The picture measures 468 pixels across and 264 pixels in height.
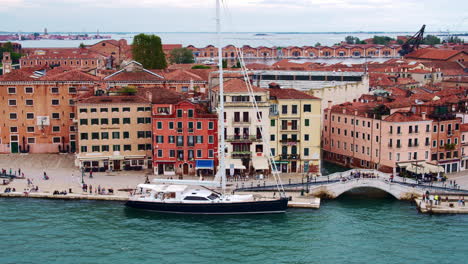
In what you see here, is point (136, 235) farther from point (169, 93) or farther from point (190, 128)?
point (169, 93)

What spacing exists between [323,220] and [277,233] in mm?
3770

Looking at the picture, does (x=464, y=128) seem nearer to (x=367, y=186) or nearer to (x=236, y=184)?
(x=367, y=186)

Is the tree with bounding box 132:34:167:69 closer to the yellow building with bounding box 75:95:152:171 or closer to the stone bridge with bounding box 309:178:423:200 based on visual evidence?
the yellow building with bounding box 75:95:152:171

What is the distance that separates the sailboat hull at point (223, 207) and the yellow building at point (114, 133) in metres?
9.17

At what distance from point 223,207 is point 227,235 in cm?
386

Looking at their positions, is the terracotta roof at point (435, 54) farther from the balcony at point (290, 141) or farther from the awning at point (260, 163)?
the awning at point (260, 163)

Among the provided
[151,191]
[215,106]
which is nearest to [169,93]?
[215,106]

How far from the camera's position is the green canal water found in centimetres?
3494

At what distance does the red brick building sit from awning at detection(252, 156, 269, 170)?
300 cm

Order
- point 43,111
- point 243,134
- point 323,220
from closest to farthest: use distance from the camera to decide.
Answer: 1. point 323,220
2. point 243,134
3. point 43,111

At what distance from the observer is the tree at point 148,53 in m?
87.6

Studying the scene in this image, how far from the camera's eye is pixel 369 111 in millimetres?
52969

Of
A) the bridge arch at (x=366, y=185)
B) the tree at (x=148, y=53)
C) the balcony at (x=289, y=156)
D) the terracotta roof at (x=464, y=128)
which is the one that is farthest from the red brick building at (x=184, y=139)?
the tree at (x=148, y=53)

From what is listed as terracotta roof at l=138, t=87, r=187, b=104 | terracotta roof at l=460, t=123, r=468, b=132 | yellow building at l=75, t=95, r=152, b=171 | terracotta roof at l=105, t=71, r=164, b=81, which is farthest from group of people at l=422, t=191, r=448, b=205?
terracotta roof at l=105, t=71, r=164, b=81
